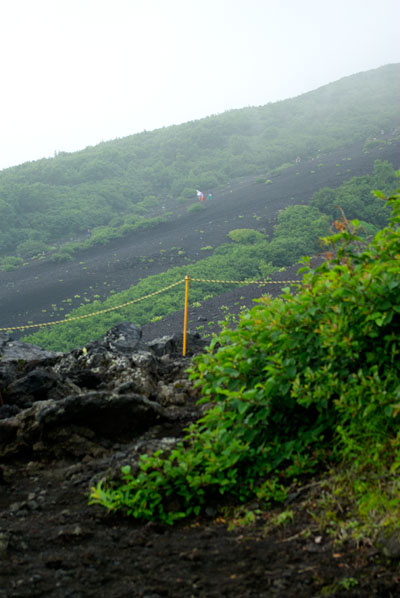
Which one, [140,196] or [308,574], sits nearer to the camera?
[308,574]

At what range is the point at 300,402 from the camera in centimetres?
302

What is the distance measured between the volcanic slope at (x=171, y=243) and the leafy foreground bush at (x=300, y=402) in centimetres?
1169

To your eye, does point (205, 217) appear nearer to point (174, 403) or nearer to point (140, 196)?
point (140, 196)

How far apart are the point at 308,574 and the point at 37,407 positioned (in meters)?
2.98

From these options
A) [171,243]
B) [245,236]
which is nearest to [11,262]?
[171,243]

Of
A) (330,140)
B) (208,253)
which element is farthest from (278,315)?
(330,140)

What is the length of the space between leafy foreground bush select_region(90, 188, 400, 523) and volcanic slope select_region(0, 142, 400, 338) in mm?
11690

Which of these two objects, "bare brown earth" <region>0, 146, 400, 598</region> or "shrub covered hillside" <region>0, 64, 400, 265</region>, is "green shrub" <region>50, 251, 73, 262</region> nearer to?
"shrub covered hillside" <region>0, 64, 400, 265</region>

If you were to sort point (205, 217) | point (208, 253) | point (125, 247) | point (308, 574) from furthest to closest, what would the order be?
point (205, 217) → point (125, 247) → point (208, 253) → point (308, 574)

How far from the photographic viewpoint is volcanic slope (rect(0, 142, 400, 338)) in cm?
2019

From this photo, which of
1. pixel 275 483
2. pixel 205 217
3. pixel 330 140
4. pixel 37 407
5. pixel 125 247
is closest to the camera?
pixel 275 483

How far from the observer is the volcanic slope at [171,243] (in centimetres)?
2019

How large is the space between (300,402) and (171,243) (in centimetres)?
2333

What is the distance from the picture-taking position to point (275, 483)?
3117 millimetres
